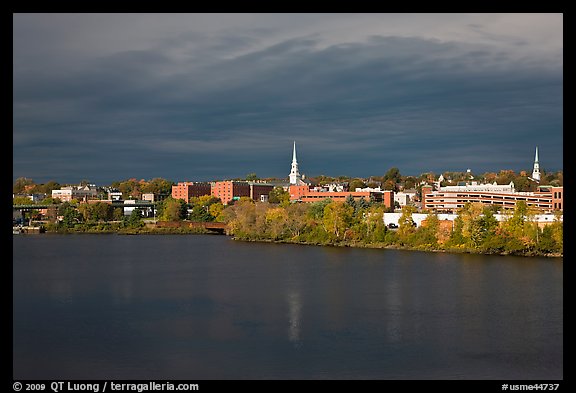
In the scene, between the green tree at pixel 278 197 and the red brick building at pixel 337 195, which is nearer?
the red brick building at pixel 337 195

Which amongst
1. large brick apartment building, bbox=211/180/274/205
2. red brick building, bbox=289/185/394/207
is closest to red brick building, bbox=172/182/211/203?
large brick apartment building, bbox=211/180/274/205

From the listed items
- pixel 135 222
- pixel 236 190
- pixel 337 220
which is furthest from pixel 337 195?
pixel 337 220

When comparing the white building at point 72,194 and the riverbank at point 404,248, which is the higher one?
the white building at point 72,194

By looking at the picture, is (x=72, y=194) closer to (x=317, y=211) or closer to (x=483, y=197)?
(x=483, y=197)

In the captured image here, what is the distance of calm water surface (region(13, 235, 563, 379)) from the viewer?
5.40 metres

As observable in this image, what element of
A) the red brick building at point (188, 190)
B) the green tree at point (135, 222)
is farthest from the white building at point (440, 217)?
the red brick building at point (188, 190)

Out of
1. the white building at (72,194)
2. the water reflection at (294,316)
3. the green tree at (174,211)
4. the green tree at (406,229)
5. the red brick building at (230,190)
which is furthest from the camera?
the white building at (72,194)

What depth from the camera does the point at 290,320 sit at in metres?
6.96

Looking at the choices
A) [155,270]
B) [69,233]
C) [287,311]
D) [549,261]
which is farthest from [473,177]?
[287,311]

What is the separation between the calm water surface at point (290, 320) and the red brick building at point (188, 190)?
2582 centimetres

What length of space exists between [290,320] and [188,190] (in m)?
31.4

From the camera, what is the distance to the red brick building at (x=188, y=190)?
3784 centimetres

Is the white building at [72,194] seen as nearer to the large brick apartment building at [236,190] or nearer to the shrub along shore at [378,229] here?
the large brick apartment building at [236,190]

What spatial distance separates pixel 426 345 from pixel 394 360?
0.54m
